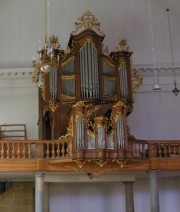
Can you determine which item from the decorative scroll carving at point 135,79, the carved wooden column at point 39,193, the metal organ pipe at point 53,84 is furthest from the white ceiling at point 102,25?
→ the carved wooden column at point 39,193

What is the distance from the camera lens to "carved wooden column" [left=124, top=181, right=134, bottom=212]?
16.4 meters

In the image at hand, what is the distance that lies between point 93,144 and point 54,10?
7577mm

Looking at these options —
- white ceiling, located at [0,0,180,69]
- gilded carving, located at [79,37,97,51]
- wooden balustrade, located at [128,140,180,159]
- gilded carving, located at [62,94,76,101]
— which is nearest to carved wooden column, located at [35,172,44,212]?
gilded carving, located at [62,94,76,101]

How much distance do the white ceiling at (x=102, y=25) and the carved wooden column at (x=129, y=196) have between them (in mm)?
5204

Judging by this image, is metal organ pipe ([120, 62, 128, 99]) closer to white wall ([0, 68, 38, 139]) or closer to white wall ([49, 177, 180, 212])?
white wall ([0, 68, 38, 139])

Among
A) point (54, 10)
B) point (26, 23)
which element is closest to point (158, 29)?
point (54, 10)

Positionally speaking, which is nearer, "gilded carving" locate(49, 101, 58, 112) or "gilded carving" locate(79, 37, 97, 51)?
"gilded carving" locate(49, 101, 58, 112)

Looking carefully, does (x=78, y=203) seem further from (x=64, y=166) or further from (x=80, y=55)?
(x=80, y=55)

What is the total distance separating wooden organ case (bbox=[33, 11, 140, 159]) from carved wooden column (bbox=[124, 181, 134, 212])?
3.09 metres

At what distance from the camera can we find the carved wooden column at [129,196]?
16.4 metres

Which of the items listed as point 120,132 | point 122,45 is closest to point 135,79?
point 122,45

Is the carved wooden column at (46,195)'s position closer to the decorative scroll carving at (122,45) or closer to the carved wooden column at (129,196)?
the carved wooden column at (129,196)

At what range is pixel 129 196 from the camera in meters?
16.4

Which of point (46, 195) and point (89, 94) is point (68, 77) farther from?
point (46, 195)
